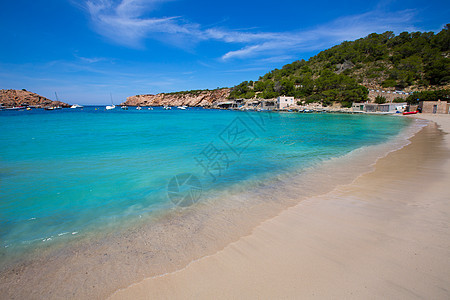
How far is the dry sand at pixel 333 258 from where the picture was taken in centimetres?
246

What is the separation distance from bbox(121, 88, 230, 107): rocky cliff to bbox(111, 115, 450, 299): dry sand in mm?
116528

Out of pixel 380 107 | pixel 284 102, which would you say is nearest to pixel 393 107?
pixel 380 107

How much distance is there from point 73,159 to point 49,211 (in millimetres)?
6843

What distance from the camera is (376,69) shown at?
69000 millimetres

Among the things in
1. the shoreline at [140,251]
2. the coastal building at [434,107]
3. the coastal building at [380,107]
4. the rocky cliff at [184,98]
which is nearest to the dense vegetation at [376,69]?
the coastal building at [380,107]

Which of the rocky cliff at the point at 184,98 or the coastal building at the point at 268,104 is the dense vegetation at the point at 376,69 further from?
the rocky cliff at the point at 184,98

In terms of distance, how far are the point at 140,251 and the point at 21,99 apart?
16470 cm

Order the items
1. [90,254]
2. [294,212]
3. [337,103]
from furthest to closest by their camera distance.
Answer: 1. [337,103]
2. [294,212]
3. [90,254]

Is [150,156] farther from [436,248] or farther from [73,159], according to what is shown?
[436,248]

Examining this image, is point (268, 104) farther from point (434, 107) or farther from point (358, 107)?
point (434, 107)

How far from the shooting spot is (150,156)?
11.6 m

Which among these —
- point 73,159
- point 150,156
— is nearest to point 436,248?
point 150,156

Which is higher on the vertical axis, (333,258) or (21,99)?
(21,99)

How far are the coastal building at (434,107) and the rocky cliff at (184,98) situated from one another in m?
87.9
